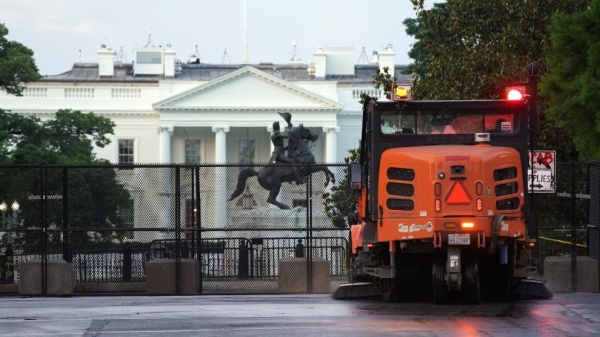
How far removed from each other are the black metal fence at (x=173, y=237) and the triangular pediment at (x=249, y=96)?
8672 centimetres

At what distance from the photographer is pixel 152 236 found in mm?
30984

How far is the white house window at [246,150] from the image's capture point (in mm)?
118125

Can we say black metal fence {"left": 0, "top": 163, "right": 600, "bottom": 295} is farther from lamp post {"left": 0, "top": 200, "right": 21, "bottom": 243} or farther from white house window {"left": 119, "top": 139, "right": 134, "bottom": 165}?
white house window {"left": 119, "top": 139, "right": 134, "bottom": 165}

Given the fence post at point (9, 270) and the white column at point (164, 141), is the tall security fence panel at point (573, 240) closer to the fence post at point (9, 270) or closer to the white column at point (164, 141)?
the fence post at point (9, 270)

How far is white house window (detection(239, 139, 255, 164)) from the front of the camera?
4651 inches

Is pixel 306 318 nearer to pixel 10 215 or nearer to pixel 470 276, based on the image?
pixel 470 276

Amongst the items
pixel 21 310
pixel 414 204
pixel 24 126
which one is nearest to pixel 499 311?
pixel 414 204

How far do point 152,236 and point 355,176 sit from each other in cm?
831

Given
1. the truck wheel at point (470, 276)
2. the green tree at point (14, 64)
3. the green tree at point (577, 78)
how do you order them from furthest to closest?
the green tree at point (14, 64)
the green tree at point (577, 78)
the truck wheel at point (470, 276)

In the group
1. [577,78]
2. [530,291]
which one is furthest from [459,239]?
[577,78]

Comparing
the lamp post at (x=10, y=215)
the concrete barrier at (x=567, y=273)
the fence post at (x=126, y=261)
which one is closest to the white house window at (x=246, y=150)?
the lamp post at (x=10, y=215)

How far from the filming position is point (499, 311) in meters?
21.5

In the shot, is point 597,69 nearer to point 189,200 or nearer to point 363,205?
point 189,200

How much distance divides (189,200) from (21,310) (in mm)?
8105
